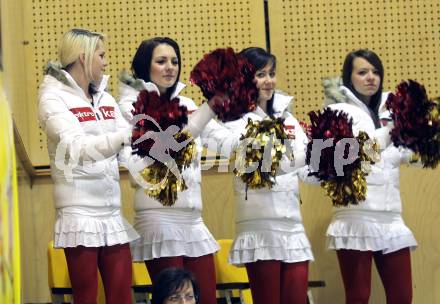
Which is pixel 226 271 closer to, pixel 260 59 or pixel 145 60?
pixel 260 59

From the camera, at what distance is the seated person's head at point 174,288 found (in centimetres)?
419

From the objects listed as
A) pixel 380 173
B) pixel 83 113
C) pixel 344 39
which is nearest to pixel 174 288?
pixel 83 113

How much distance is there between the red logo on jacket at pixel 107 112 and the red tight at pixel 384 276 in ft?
5.15

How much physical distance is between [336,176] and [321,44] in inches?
87.6

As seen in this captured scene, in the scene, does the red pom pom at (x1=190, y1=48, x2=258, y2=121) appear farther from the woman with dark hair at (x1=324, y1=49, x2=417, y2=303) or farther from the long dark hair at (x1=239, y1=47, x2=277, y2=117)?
the woman with dark hair at (x1=324, y1=49, x2=417, y2=303)

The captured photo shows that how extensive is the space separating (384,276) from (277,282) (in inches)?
30.2

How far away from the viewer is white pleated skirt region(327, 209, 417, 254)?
17.9 ft

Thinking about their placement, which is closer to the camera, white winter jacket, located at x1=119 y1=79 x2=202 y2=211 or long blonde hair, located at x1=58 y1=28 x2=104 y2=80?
long blonde hair, located at x1=58 y1=28 x2=104 y2=80

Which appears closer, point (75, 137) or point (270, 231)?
point (75, 137)

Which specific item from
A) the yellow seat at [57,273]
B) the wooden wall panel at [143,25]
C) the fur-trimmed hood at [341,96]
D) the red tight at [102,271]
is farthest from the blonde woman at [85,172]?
the wooden wall panel at [143,25]

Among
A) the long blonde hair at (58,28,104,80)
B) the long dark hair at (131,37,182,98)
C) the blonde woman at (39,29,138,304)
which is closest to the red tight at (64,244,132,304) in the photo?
the blonde woman at (39,29,138,304)

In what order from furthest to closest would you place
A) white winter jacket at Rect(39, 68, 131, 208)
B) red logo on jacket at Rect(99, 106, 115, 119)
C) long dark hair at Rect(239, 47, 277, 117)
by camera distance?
long dark hair at Rect(239, 47, 277, 117) → red logo on jacket at Rect(99, 106, 115, 119) → white winter jacket at Rect(39, 68, 131, 208)

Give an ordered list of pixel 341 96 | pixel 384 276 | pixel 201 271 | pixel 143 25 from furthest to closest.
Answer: pixel 143 25 < pixel 341 96 < pixel 384 276 < pixel 201 271

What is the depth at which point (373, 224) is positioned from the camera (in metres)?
5.54
